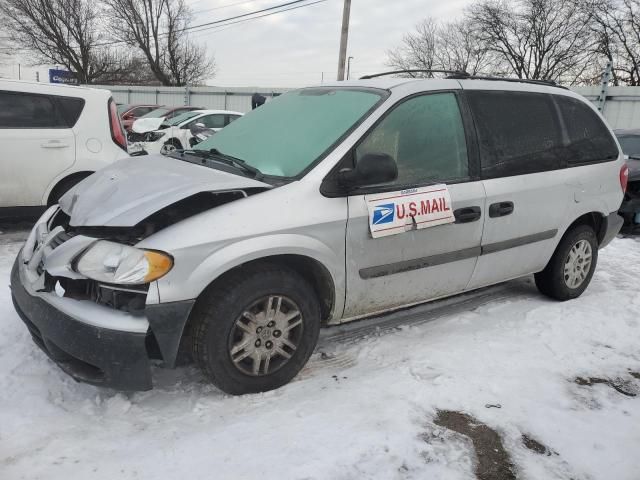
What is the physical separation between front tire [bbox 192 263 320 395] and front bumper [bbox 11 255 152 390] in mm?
300

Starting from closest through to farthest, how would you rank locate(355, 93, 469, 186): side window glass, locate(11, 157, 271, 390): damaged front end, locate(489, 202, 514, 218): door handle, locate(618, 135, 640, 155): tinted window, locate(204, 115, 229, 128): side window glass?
locate(11, 157, 271, 390): damaged front end < locate(355, 93, 469, 186): side window glass < locate(489, 202, 514, 218): door handle < locate(618, 135, 640, 155): tinted window < locate(204, 115, 229, 128): side window glass

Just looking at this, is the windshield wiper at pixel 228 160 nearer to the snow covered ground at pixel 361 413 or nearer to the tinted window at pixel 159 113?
the snow covered ground at pixel 361 413

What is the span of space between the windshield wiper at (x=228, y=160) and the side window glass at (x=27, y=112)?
9.71 ft

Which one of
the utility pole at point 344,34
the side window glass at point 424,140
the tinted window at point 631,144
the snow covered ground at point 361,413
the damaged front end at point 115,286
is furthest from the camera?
the utility pole at point 344,34

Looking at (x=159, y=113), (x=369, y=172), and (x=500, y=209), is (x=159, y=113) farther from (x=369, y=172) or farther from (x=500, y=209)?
(x=369, y=172)

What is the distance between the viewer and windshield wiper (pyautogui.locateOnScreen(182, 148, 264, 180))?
301 cm

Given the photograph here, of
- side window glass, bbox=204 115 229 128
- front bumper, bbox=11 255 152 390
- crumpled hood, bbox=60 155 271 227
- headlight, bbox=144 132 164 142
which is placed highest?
side window glass, bbox=204 115 229 128

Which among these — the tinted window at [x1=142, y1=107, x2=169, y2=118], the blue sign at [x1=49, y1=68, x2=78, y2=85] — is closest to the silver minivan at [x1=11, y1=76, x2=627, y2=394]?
the tinted window at [x1=142, y1=107, x2=169, y2=118]

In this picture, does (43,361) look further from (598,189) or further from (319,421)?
(598,189)

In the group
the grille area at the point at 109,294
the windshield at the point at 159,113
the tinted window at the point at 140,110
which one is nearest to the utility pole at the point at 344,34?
the windshield at the point at 159,113

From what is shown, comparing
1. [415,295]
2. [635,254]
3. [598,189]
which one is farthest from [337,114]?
[635,254]

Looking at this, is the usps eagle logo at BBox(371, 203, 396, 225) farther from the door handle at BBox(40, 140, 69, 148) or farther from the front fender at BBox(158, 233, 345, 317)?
the door handle at BBox(40, 140, 69, 148)

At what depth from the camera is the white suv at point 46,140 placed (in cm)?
553

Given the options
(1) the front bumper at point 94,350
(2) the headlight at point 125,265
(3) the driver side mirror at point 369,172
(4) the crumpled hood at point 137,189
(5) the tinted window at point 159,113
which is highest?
(5) the tinted window at point 159,113
